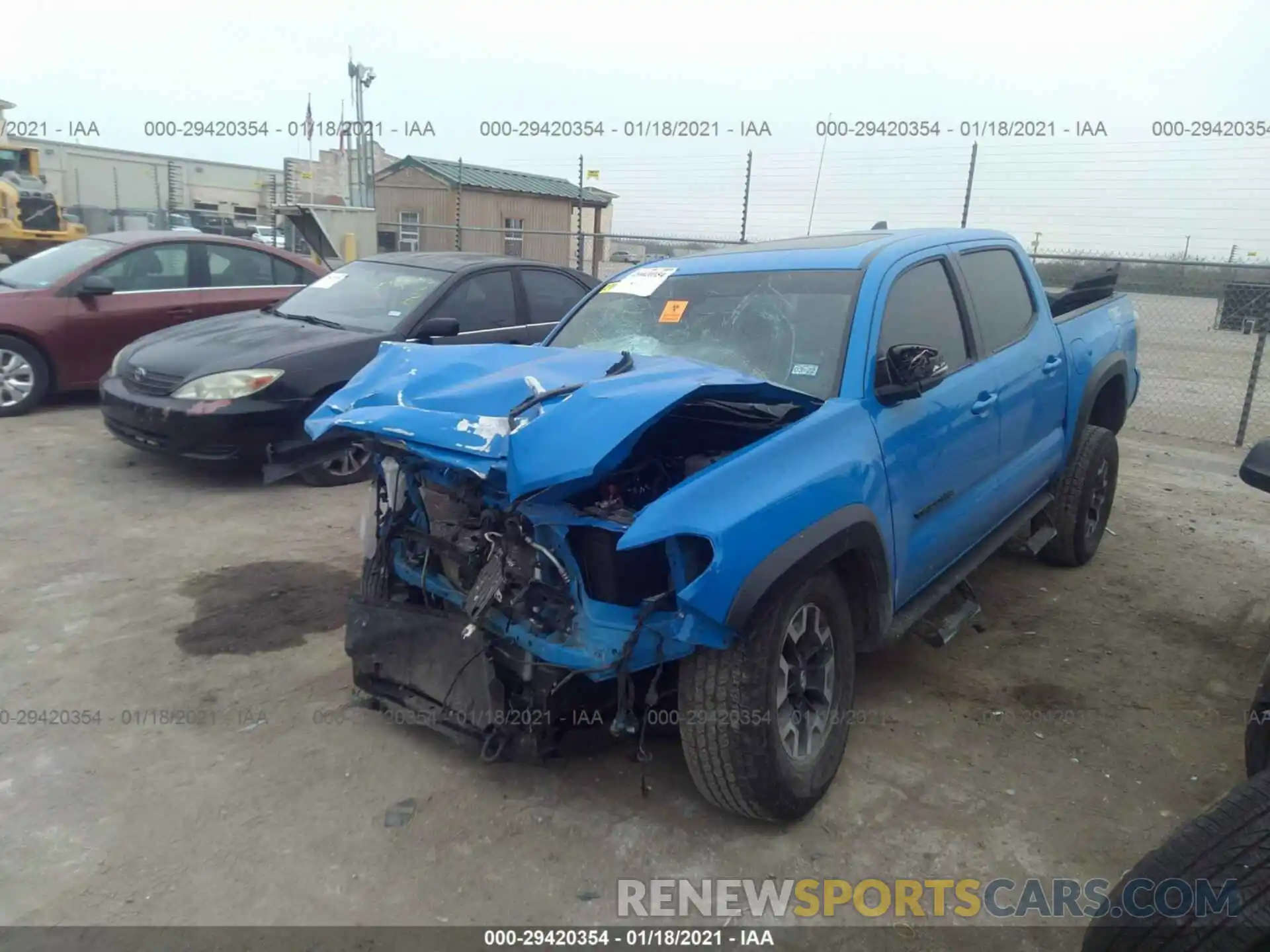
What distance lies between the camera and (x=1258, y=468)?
8.39 feet

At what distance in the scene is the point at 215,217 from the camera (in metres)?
22.0

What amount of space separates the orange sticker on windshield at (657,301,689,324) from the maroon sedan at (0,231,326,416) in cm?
592

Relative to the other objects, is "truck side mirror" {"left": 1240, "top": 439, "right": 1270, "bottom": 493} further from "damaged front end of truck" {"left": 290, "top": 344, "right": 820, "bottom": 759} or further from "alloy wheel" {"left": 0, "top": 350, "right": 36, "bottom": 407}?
"alloy wheel" {"left": 0, "top": 350, "right": 36, "bottom": 407}

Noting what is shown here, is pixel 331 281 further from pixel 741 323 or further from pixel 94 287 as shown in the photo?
pixel 741 323

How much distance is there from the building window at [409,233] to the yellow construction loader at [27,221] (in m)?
6.08

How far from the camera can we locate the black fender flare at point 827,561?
2.59m

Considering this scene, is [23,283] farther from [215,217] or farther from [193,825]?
[215,217]

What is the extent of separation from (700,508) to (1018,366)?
251 cm

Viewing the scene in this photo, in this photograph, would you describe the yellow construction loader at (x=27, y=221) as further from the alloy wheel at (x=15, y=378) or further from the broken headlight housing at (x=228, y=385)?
the broken headlight housing at (x=228, y=385)

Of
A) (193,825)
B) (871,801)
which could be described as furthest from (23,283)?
(871,801)

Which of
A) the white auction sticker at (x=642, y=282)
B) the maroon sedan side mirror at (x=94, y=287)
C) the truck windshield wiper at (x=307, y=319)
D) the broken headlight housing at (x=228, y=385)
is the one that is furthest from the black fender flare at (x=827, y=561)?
the maroon sedan side mirror at (x=94, y=287)

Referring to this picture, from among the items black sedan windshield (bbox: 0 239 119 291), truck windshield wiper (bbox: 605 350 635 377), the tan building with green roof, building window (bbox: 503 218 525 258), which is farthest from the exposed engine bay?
building window (bbox: 503 218 525 258)

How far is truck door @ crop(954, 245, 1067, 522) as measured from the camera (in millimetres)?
4285

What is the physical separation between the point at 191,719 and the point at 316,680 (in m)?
0.50
